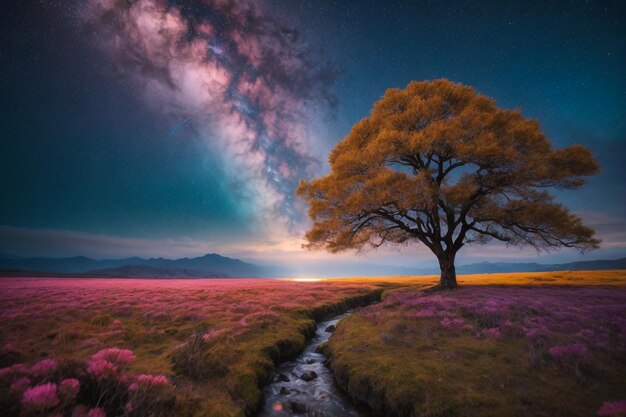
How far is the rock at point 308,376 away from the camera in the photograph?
448 inches

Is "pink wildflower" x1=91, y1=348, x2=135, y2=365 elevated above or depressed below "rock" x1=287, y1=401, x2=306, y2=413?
above

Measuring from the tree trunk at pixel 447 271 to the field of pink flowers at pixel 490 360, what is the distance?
8342 millimetres

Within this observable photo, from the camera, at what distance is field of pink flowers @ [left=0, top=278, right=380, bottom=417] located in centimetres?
581

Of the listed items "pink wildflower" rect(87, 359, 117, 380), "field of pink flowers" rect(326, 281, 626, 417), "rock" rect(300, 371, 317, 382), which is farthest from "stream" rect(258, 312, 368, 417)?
"pink wildflower" rect(87, 359, 117, 380)

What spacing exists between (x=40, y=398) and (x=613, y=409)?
467 inches

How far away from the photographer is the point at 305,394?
398 inches

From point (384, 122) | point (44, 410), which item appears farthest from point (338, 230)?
point (44, 410)

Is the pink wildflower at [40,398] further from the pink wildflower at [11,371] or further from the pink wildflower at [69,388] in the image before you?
the pink wildflower at [11,371]

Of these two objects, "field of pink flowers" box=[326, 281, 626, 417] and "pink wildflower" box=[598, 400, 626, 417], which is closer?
"pink wildflower" box=[598, 400, 626, 417]

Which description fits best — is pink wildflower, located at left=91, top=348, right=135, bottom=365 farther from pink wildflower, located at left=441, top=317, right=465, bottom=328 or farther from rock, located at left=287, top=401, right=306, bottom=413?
pink wildflower, located at left=441, top=317, right=465, bottom=328

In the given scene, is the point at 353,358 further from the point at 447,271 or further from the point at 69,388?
the point at 447,271

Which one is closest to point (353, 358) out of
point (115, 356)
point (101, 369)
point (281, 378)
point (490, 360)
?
point (281, 378)

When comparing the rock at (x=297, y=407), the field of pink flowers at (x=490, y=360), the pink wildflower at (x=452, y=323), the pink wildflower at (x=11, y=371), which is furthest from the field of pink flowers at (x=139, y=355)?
the pink wildflower at (x=452, y=323)

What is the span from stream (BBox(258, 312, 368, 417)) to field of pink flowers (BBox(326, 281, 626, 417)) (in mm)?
649
